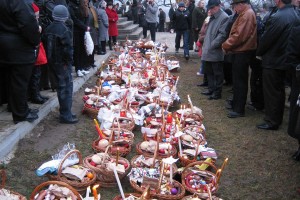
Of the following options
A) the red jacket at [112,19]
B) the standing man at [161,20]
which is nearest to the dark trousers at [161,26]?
the standing man at [161,20]

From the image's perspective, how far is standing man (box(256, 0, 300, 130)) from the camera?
4871 millimetres

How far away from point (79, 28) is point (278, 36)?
14.1 ft

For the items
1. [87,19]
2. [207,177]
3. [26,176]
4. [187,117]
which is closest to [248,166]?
[207,177]

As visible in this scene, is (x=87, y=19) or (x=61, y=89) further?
(x=87, y=19)

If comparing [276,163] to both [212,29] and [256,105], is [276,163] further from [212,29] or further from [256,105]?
[212,29]

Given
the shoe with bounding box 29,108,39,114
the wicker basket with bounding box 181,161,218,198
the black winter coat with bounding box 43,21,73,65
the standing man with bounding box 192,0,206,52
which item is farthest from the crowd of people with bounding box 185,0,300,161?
the standing man with bounding box 192,0,206,52

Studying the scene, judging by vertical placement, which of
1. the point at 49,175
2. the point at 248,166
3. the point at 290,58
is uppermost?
the point at 290,58

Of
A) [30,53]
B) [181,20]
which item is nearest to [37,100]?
[30,53]

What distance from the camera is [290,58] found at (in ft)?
13.4

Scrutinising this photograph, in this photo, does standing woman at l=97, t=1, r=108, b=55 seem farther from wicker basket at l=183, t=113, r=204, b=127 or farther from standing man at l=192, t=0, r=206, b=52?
wicker basket at l=183, t=113, r=204, b=127

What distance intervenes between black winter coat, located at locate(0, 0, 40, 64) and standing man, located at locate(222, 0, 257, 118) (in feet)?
A: 9.98

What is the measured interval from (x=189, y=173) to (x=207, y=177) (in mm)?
192

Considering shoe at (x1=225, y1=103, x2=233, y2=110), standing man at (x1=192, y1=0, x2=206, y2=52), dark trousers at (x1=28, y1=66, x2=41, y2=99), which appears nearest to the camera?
dark trousers at (x1=28, y1=66, x2=41, y2=99)

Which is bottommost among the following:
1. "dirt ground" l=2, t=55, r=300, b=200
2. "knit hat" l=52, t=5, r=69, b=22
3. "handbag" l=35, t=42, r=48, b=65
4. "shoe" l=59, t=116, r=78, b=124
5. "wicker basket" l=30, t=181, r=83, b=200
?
"dirt ground" l=2, t=55, r=300, b=200
